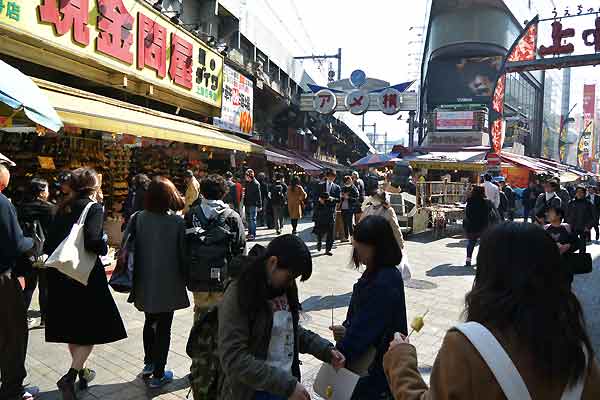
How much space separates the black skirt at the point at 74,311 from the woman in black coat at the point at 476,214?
292 inches

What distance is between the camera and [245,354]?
6.20ft

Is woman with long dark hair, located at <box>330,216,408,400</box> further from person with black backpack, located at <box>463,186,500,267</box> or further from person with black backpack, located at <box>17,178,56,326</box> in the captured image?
person with black backpack, located at <box>463,186,500,267</box>

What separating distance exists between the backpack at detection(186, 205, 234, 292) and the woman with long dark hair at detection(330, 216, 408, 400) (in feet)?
4.69

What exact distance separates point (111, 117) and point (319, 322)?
552cm

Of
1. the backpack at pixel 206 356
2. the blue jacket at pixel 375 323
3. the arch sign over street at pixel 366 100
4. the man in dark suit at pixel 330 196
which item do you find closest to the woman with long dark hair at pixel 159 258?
the backpack at pixel 206 356

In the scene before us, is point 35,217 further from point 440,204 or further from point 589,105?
point 589,105

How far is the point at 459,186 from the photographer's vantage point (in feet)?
55.9

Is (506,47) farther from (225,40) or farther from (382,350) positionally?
(382,350)

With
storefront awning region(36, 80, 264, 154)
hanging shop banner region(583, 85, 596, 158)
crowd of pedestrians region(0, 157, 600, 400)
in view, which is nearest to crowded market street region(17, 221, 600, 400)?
crowd of pedestrians region(0, 157, 600, 400)

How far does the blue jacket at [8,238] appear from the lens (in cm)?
312

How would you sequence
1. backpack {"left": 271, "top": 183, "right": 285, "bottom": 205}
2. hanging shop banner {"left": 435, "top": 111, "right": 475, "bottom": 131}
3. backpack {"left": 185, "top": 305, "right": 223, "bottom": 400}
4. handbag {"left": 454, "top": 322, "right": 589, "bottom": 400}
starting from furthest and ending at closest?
1. hanging shop banner {"left": 435, "top": 111, "right": 475, "bottom": 131}
2. backpack {"left": 271, "top": 183, "right": 285, "bottom": 205}
3. backpack {"left": 185, "top": 305, "right": 223, "bottom": 400}
4. handbag {"left": 454, "top": 322, "right": 589, "bottom": 400}

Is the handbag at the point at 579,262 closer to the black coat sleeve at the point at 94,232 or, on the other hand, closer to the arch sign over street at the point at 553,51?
the black coat sleeve at the point at 94,232

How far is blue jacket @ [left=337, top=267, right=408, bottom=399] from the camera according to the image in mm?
2164

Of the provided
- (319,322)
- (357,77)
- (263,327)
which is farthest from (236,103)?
(263,327)
